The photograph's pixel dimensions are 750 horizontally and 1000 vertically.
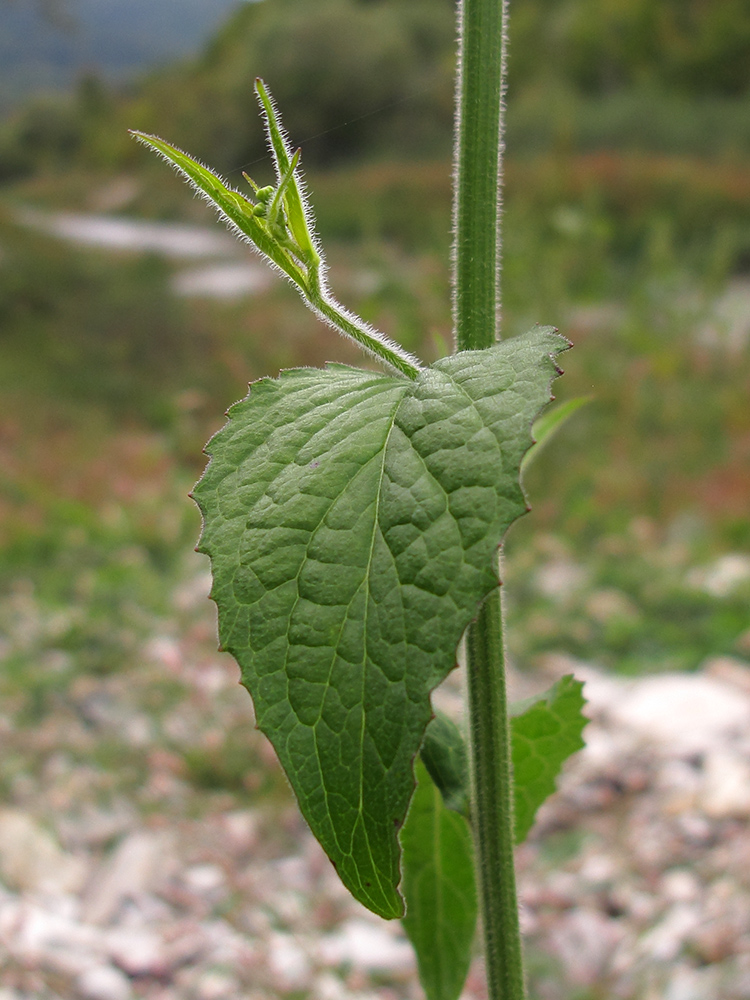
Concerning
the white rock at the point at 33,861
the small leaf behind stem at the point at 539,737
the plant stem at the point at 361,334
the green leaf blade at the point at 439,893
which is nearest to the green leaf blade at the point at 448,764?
the small leaf behind stem at the point at 539,737

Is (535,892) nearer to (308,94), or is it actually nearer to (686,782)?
(686,782)

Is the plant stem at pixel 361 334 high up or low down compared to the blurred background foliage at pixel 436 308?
down

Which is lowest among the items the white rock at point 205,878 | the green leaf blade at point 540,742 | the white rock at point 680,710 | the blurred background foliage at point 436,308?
the green leaf blade at point 540,742

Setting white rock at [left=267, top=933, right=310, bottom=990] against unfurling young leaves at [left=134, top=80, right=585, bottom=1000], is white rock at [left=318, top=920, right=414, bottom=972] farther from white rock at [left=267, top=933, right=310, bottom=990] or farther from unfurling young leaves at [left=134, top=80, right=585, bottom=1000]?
unfurling young leaves at [left=134, top=80, right=585, bottom=1000]

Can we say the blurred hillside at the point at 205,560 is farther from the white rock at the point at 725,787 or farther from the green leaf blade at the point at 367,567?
the green leaf blade at the point at 367,567

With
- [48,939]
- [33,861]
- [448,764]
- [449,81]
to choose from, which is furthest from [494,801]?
[449,81]

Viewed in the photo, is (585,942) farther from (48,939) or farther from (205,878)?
(48,939)

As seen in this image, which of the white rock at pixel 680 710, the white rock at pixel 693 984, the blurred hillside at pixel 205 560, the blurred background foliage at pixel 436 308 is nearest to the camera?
the white rock at pixel 693 984

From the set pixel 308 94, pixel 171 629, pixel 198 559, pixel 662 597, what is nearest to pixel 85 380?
pixel 198 559
